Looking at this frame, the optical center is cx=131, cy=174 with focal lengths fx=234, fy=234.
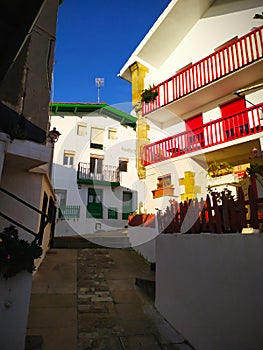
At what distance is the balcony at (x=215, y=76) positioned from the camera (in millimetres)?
7691

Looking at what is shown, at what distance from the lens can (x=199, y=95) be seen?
9.22m

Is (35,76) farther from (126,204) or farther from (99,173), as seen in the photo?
(126,204)

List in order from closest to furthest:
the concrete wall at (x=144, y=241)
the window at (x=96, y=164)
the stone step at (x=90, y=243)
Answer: the concrete wall at (x=144, y=241) < the stone step at (x=90, y=243) < the window at (x=96, y=164)

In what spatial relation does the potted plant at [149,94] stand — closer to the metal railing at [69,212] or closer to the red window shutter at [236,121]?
the red window shutter at [236,121]

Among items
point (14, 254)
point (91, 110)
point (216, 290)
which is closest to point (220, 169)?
point (216, 290)

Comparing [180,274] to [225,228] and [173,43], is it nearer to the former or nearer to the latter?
[225,228]

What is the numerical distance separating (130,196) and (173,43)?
43.3ft

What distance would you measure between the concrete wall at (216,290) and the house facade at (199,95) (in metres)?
4.26

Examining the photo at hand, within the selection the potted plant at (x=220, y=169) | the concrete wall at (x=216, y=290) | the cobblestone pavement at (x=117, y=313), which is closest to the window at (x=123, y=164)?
the potted plant at (x=220, y=169)

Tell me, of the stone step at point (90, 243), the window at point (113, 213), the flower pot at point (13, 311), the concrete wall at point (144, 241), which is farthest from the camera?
the window at point (113, 213)

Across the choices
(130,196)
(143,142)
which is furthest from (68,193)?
(143,142)

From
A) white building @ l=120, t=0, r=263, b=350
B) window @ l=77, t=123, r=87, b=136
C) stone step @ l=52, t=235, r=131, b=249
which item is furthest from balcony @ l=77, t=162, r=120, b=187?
white building @ l=120, t=0, r=263, b=350

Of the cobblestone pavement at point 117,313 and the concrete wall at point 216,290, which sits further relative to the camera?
the cobblestone pavement at point 117,313

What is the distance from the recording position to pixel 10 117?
508cm
